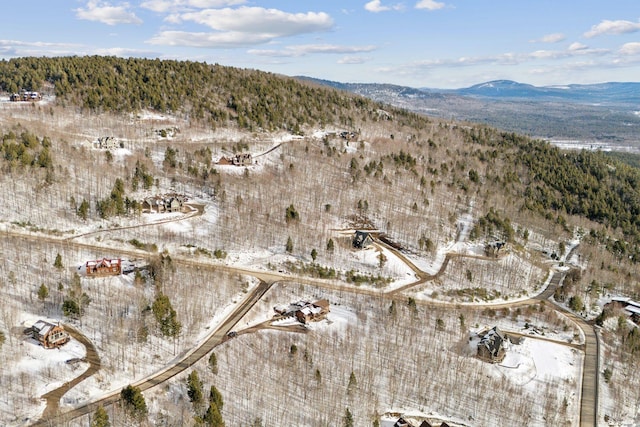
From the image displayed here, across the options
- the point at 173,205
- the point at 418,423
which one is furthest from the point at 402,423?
the point at 173,205

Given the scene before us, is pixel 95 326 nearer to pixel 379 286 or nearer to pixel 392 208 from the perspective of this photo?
pixel 379 286

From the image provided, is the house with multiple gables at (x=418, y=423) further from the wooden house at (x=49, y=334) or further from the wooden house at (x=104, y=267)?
the wooden house at (x=104, y=267)

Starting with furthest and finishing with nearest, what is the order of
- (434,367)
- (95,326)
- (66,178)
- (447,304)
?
(66,178) → (447,304) → (434,367) → (95,326)

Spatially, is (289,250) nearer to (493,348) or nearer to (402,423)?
(493,348)

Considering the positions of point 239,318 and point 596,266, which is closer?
point 239,318

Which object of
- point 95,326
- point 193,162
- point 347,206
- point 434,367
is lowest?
point 434,367

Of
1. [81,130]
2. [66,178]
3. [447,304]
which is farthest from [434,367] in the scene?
[81,130]
